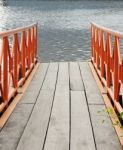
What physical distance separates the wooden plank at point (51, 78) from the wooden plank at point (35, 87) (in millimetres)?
110

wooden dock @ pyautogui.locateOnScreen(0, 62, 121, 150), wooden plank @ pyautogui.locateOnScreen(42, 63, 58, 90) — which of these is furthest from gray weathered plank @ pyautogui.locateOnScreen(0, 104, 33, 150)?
wooden plank @ pyautogui.locateOnScreen(42, 63, 58, 90)

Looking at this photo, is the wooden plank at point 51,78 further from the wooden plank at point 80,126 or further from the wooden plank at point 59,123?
the wooden plank at point 80,126

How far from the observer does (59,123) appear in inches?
226

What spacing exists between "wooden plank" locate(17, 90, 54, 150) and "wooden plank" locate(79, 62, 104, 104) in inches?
31.5

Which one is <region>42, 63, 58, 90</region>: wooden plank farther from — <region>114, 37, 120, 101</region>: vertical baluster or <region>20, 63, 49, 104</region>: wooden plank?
<region>114, 37, 120, 101</region>: vertical baluster

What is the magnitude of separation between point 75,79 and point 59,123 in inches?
155

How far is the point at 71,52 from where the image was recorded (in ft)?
93.6

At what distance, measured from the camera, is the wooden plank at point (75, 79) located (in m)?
8.47

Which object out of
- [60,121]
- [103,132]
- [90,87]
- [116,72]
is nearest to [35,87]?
[90,87]

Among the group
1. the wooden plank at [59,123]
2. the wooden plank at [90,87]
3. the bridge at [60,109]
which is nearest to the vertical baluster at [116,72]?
the bridge at [60,109]

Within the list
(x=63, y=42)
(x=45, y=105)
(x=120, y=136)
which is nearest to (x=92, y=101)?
(x=45, y=105)

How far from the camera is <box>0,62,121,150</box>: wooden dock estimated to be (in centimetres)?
493

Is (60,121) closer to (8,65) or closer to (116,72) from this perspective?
(116,72)

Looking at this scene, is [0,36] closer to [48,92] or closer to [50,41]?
[48,92]
